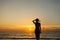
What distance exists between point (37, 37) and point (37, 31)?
16.2 inches

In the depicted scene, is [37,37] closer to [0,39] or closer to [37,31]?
[37,31]

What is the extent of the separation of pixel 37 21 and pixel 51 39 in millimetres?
1585

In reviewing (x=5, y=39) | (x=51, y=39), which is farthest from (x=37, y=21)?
(x=5, y=39)

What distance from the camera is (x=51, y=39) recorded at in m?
A: 14.8

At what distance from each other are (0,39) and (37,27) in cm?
288

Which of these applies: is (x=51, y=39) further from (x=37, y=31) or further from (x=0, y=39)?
(x=0, y=39)

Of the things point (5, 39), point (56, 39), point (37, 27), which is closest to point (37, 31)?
point (37, 27)

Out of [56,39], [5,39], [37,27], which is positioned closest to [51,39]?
[56,39]

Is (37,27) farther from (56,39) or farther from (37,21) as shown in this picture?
(56,39)

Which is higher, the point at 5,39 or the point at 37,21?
the point at 37,21

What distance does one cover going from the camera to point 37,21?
48.9 ft

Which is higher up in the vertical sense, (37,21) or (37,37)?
(37,21)

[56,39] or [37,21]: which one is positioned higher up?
[37,21]

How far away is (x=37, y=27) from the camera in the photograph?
14711 mm
